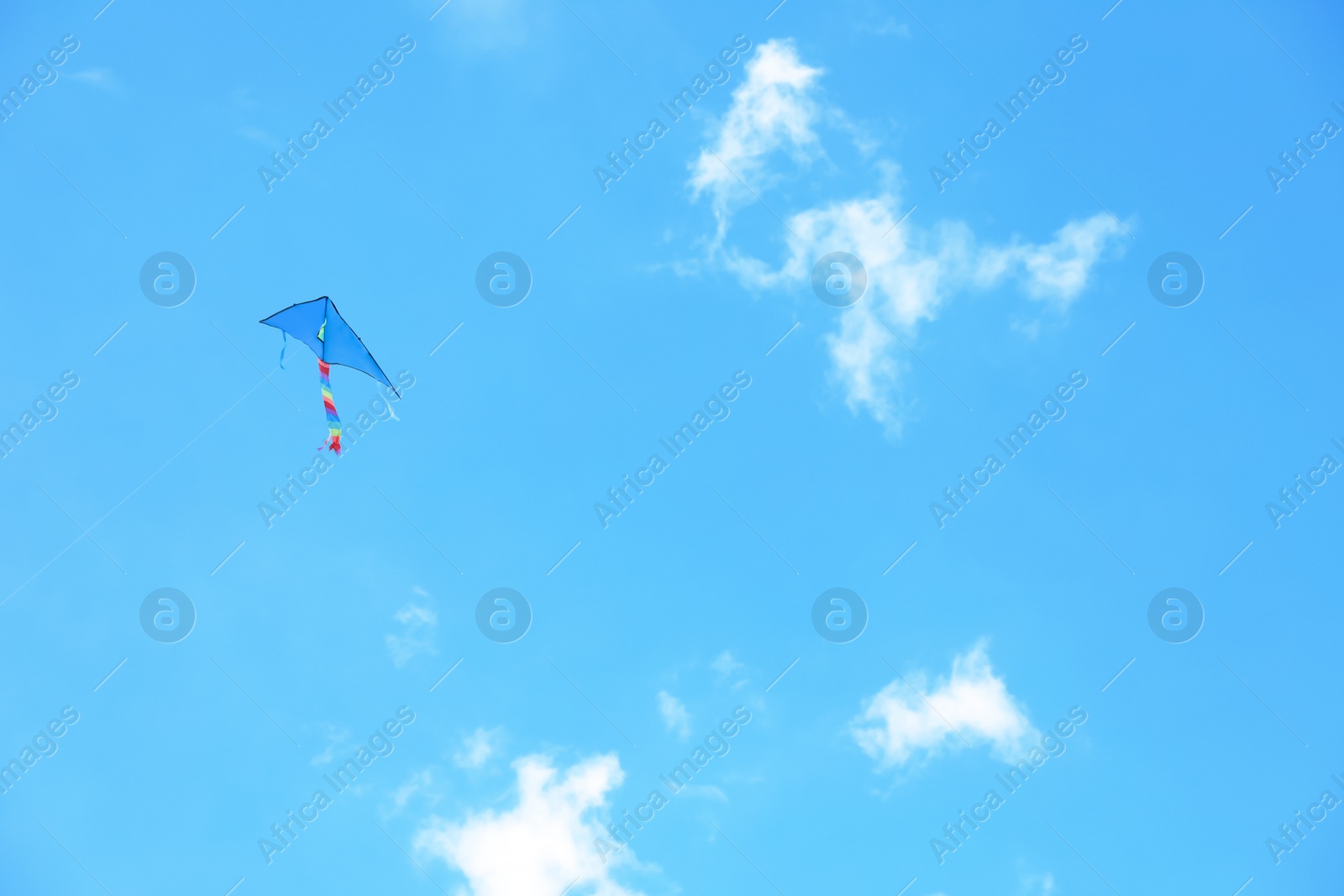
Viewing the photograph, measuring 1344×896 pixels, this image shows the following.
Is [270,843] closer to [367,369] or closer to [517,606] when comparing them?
[517,606]

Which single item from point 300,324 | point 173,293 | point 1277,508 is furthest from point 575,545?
point 1277,508

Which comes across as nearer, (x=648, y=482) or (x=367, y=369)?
(x=367, y=369)

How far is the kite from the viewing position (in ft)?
68.1

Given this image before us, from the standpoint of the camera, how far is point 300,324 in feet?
70.3

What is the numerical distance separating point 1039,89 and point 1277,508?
14.4 meters

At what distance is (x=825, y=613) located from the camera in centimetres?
2423

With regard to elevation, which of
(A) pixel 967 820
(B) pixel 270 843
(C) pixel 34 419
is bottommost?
(A) pixel 967 820

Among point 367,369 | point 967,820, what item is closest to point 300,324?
point 367,369

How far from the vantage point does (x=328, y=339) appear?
69.7 ft

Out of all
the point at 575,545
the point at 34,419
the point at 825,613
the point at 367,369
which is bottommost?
the point at 825,613

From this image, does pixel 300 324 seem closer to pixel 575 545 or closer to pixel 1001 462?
pixel 575 545

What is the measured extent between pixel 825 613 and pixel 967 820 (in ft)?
23.8

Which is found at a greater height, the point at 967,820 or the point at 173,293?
the point at 173,293

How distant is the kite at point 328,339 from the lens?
68.1ft
